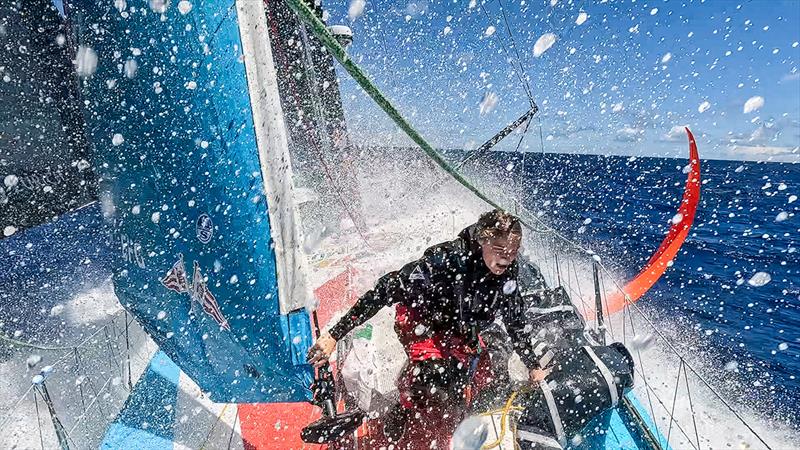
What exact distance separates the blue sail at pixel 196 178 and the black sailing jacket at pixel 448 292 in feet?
1.64

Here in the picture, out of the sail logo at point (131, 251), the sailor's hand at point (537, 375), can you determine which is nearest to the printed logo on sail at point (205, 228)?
the sail logo at point (131, 251)

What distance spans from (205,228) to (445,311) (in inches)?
63.1

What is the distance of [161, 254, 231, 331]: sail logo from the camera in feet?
8.86

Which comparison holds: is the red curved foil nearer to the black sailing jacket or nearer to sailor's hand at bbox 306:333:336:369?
the black sailing jacket

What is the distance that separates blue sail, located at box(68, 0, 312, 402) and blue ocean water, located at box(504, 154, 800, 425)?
12682mm

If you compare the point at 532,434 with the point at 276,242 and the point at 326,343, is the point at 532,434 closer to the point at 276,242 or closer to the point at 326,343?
the point at 326,343

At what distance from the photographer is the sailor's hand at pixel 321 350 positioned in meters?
2.66

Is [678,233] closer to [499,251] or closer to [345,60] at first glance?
[499,251]

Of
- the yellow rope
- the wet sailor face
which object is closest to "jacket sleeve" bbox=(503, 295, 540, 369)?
the yellow rope

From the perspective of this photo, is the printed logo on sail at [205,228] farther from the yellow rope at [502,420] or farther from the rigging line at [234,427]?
the yellow rope at [502,420]

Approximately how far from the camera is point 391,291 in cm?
276

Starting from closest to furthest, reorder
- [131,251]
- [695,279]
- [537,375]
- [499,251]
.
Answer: [499,251] < [131,251] < [537,375] < [695,279]

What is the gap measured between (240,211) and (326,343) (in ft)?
3.11

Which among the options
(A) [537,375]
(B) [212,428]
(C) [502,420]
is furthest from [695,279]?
(B) [212,428]
